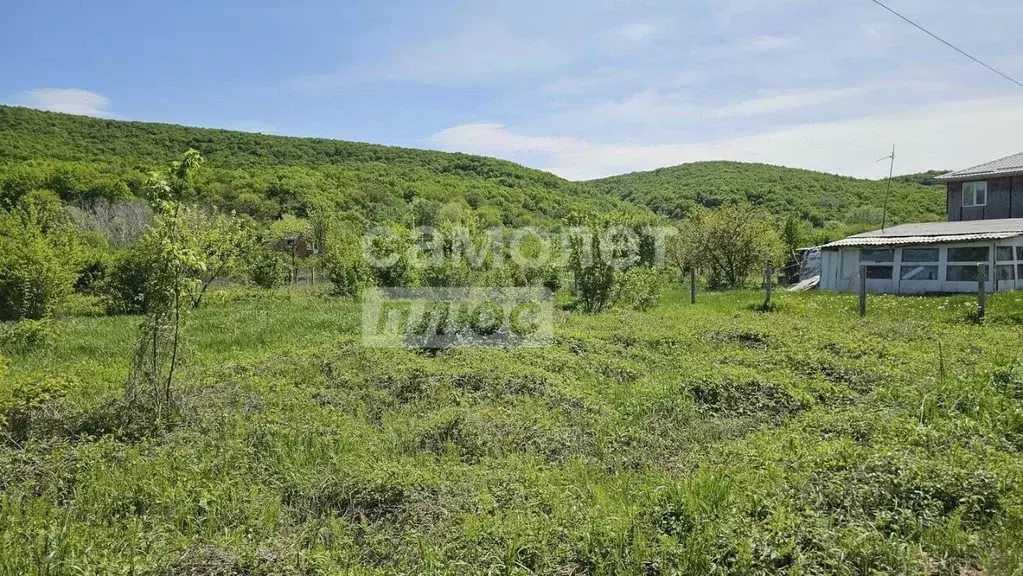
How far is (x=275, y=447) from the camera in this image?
5.18m

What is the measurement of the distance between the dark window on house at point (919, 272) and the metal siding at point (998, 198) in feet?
16.4

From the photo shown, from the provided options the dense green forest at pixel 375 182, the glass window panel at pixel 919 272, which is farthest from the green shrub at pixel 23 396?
the dense green forest at pixel 375 182

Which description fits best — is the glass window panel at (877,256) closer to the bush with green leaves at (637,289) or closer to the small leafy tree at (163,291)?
the bush with green leaves at (637,289)

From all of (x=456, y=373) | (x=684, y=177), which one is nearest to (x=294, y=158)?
(x=684, y=177)

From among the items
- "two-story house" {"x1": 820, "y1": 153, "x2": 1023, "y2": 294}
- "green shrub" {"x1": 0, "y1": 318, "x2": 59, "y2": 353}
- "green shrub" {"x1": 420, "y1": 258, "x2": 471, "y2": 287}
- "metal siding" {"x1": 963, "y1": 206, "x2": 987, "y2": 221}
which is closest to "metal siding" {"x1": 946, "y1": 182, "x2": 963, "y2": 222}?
"two-story house" {"x1": 820, "y1": 153, "x2": 1023, "y2": 294}

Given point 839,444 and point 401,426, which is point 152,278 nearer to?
point 401,426

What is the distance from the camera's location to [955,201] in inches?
848

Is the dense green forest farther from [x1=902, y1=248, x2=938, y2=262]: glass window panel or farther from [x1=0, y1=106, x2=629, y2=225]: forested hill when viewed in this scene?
[x1=902, y1=248, x2=938, y2=262]: glass window panel

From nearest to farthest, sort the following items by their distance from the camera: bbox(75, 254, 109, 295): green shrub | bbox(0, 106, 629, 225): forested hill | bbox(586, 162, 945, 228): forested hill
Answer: bbox(75, 254, 109, 295): green shrub < bbox(0, 106, 629, 225): forested hill < bbox(586, 162, 945, 228): forested hill

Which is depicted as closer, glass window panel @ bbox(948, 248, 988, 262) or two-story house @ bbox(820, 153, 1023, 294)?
two-story house @ bbox(820, 153, 1023, 294)

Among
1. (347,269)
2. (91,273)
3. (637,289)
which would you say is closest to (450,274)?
(637,289)

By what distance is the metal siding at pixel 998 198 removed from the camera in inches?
789

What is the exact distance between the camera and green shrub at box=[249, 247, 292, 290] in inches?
941

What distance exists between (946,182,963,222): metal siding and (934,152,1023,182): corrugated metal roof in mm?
453
